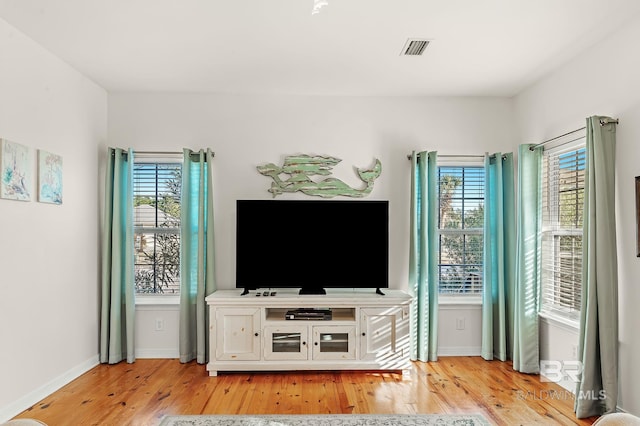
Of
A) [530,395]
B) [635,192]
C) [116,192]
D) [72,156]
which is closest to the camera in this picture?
[635,192]

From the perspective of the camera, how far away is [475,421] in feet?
9.80

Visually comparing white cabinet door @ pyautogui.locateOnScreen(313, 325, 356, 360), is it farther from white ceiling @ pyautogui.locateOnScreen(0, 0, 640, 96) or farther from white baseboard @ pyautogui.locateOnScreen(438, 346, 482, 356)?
white ceiling @ pyautogui.locateOnScreen(0, 0, 640, 96)

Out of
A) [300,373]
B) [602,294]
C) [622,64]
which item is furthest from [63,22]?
[602,294]

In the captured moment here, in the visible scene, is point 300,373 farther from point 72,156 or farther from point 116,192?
point 72,156

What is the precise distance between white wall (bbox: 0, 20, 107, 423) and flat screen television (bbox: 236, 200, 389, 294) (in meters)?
1.41

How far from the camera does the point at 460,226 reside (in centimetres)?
471

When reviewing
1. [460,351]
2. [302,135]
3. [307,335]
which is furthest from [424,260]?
[302,135]

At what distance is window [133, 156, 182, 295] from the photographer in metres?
4.61

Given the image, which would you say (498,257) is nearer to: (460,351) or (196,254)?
(460,351)

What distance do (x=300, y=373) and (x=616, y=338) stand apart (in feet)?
8.06

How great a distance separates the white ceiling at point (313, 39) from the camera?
9.05 feet

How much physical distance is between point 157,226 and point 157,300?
29.7 inches

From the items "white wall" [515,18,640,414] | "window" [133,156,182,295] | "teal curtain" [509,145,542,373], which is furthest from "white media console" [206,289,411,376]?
"white wall" [515,18,640,414]

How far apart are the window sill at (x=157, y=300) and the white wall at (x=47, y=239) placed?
43cm
